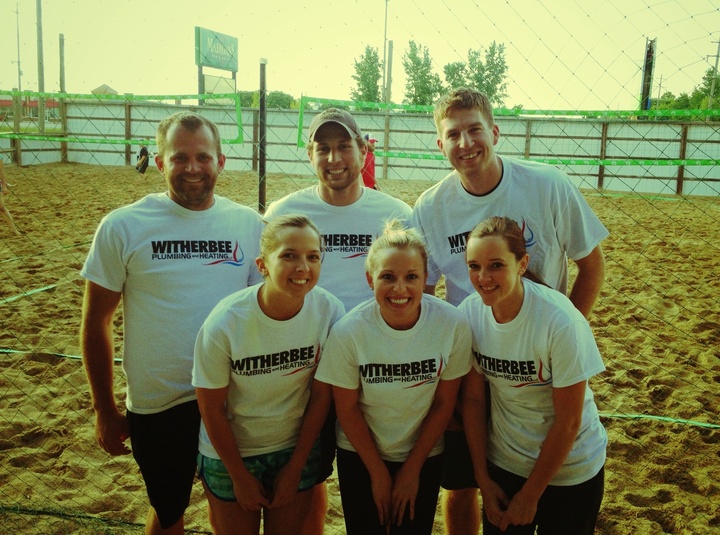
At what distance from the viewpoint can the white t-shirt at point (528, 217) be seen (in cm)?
202

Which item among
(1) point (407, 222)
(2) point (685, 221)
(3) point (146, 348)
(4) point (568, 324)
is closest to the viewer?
(4) point (568, 324)

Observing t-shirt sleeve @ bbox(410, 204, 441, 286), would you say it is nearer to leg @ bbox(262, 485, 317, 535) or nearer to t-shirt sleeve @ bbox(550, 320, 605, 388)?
t-shirt sleeve @ bbox(550, 320, 605, 388)

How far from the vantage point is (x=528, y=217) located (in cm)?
202

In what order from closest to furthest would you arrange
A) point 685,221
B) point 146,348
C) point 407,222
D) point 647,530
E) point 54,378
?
point 146,348, point 407,222, point 647,530, point 54,378, point 685,221

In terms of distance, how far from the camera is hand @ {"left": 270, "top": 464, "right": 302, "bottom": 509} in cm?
177

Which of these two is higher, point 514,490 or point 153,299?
point 153,299

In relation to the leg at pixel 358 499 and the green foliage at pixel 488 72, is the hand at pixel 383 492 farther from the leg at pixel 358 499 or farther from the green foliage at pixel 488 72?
the green foliage at pixel 488 72

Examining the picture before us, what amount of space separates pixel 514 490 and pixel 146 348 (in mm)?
1287

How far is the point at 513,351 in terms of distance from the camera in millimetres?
1657

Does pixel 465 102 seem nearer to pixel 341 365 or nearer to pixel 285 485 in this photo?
pixel 341 365

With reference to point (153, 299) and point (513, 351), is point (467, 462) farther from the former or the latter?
point (153, 299)

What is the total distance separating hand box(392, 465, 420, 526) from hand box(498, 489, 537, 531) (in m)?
0.29

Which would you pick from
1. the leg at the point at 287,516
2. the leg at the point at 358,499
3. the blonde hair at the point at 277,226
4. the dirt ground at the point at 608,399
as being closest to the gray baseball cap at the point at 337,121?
the blonde hair at the point at 277,226

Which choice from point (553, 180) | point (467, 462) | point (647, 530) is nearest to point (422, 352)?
point (467, 462)
